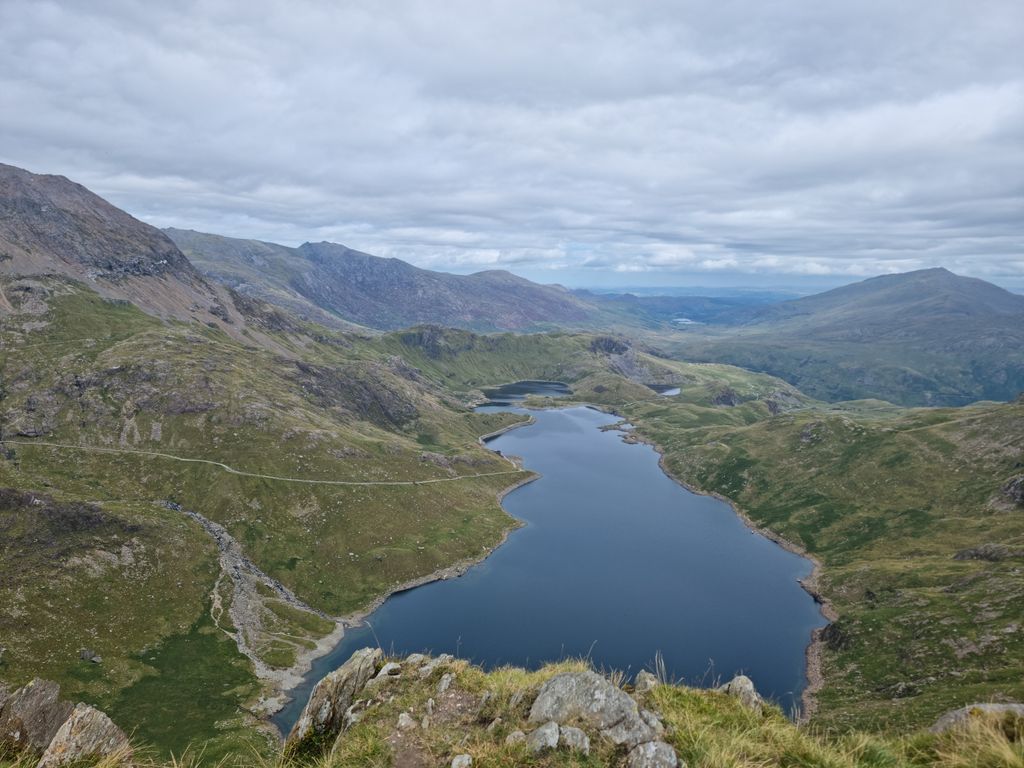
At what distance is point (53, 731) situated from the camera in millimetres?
18719

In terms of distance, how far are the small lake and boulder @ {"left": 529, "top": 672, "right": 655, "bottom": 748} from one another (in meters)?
68.5

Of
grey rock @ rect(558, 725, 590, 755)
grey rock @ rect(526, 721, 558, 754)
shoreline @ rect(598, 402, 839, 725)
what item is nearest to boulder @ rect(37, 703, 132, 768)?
grey rock @ rect(526, 721, 558, 754)

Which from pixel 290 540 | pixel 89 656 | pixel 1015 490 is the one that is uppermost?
pixel 1015 490

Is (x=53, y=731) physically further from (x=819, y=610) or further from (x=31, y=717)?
(x=819, y=610)

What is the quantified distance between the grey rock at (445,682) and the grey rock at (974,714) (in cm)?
1570

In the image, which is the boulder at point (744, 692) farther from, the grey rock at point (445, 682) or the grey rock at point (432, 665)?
the grey rock at point (432, 665)

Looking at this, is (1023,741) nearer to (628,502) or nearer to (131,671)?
(131,671)

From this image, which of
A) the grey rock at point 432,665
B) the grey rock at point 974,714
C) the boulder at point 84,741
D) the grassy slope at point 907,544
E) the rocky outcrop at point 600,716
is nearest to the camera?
the grey rock at point 974,714

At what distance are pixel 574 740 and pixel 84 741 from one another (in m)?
13.7

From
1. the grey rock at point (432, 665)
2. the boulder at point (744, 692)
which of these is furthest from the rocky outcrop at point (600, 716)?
the grey rock at point (432, 665)

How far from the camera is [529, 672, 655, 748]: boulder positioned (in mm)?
15227

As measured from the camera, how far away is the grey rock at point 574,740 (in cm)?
1458

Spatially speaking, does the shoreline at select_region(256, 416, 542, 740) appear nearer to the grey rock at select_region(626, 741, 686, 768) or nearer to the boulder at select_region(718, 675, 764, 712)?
the boulder at select_region(718, 675, 764, 712)

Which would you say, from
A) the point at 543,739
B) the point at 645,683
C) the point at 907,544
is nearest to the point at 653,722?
the point at 543,739
